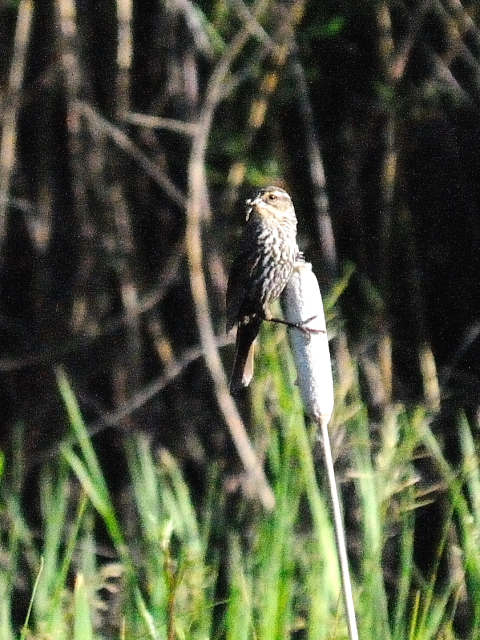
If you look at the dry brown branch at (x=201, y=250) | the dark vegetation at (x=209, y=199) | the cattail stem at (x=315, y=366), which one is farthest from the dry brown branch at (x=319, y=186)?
the cattail stem at (x=315, y=366)

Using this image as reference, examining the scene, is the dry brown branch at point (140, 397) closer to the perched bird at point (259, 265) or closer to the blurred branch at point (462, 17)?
the perched bird at point (259, 265)

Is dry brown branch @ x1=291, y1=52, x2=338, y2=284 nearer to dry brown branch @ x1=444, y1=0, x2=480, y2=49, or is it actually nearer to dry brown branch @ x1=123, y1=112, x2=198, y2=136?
dry brown branch @ x1=123, y1=112, x2=198, y2=136

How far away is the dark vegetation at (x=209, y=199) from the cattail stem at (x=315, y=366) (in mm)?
1522

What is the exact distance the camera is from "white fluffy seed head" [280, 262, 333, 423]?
122 centimetres

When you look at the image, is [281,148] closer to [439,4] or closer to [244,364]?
[439,4]

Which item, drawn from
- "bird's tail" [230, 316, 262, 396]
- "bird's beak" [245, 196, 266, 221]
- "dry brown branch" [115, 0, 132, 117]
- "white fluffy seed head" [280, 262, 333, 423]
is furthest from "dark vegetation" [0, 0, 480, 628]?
"white fluffy seed head" [280, 262, 333, 423]

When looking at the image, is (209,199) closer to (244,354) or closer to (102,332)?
(102,332)

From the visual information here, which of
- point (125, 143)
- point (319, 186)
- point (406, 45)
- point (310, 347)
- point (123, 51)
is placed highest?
point (123, 51)

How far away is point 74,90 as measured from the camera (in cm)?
302

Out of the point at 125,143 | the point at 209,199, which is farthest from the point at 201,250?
the point at 125,143

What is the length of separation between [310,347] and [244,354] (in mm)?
739

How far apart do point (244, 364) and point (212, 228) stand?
3.90 ft

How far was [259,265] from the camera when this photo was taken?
216 cm

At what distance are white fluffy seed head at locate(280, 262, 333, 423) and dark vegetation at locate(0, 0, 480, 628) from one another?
1.51 m
